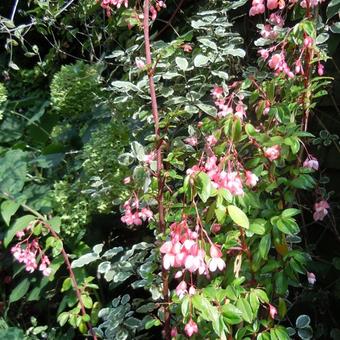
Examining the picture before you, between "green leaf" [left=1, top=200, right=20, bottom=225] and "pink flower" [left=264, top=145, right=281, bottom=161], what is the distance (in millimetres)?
1086

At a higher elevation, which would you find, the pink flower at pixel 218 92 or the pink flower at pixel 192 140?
the pink flower at pixel 218 92

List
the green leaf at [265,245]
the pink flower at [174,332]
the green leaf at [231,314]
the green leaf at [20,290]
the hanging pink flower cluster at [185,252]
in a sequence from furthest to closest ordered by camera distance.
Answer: the green leaf at [20,290] → the pink flower at [174,332] → the green leaf at [265,245] → the green leaf at [231,314] → the hanging pink flower cluster at [185,252]

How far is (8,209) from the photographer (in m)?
2.13

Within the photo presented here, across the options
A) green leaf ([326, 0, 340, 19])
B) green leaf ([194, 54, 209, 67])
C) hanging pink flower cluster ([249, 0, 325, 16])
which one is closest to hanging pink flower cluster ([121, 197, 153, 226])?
green leaf ([194, 54, 209, 67])

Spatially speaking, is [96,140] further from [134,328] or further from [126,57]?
[134,328]

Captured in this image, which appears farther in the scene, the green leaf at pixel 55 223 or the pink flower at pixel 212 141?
the green leaf at pixel 55 223

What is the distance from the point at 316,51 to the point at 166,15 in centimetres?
127

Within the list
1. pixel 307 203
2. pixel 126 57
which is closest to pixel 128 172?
pixel 126 57

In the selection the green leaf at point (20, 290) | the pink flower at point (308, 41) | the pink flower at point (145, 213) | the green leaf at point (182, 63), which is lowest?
the green leaf at point (20, 290)

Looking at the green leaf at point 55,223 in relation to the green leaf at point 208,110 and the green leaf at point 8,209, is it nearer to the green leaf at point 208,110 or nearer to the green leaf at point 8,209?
the green leaf at point 8,209

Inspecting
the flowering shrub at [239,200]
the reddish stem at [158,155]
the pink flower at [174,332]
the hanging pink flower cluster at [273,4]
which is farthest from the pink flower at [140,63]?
the pink flower at [174,332]

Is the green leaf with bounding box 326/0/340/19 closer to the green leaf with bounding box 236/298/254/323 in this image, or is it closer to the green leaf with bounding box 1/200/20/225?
the green leaf with bounding box 236/298/254/323

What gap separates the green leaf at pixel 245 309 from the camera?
131 cm

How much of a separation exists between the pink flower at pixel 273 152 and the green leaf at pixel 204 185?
262 mm
